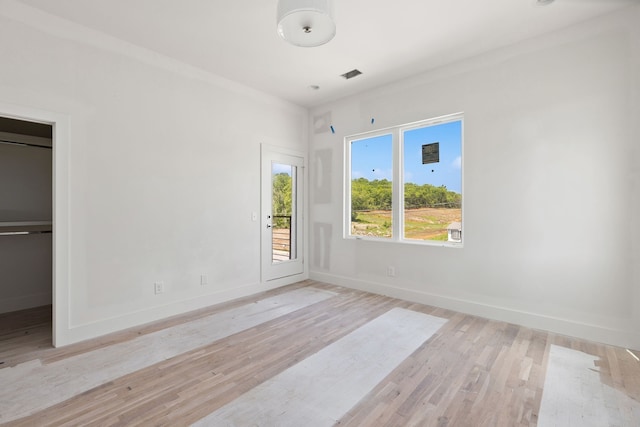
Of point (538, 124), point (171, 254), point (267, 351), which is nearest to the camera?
point (267, 351)

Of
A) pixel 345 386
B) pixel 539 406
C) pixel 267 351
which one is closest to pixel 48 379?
pixel 267 351

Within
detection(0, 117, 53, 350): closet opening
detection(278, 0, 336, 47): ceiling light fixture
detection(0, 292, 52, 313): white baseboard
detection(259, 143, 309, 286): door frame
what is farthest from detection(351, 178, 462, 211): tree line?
detection(0, 292, 52, 313): white baseboard

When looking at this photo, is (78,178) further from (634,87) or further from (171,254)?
(634,87)

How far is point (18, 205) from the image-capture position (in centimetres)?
396

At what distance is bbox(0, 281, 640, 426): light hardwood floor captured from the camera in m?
1.91

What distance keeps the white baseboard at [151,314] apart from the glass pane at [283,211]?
546 mm

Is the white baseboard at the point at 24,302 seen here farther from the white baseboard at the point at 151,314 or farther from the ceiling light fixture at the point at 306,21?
the ceiling light fixture at the point at 306,21

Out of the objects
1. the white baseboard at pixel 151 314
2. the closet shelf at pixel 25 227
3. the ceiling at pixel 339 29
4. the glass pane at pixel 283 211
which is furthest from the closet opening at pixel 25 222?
the glass pane at pixel 283 211

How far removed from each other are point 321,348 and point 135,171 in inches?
108

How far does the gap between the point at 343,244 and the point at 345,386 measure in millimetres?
2920

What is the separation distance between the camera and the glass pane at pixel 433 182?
3.95 metres

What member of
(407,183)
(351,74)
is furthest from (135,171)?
(407,183)

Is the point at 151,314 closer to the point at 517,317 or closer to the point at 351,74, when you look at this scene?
the point at 351,74

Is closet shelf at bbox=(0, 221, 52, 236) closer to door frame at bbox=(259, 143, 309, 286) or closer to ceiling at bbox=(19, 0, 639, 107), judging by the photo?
ceiling at bbox=(19, 0, 639, 107)
